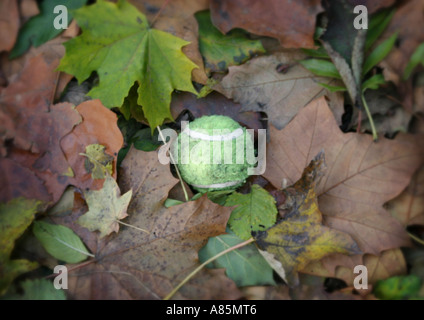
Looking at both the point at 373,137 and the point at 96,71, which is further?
the point at 96,71

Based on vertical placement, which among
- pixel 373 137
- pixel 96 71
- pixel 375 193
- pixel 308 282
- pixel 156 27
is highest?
pixel 156 27

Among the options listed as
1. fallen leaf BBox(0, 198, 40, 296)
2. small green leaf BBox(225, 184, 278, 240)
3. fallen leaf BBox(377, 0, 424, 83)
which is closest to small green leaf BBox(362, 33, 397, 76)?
fallen leaf BBox(377, 0, 424, 83)

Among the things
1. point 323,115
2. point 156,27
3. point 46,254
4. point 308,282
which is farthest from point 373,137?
point 46,254

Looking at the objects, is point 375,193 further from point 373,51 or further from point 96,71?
point 96,71

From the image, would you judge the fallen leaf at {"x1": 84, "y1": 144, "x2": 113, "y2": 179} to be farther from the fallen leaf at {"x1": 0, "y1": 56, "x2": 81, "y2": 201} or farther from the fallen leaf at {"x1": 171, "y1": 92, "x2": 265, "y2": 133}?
the fallen leaf at {"x1": 171, "y1": 92, "x2": 265, "y2": 133}

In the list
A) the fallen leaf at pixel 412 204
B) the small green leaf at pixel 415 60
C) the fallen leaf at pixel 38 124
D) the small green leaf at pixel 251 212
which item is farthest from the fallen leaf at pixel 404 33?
the fallen leaf at pixel 38 124

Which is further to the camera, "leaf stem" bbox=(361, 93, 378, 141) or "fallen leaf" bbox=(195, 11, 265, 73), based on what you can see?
"fallen leaf" bbox=(195, 11, 265, 73)

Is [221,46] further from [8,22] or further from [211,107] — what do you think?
[8,22]
